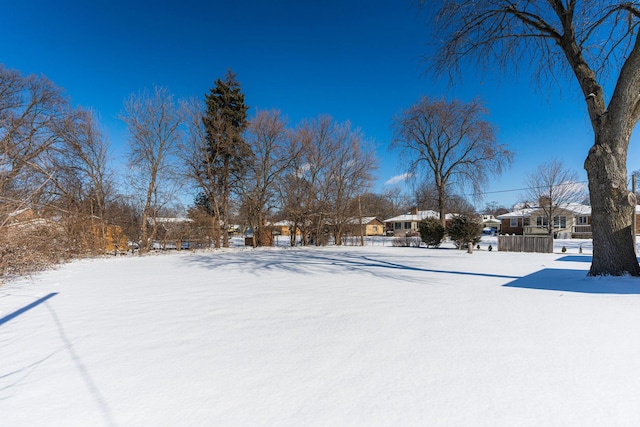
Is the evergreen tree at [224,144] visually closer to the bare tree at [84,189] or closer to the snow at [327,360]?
the bare tree at [84,189]

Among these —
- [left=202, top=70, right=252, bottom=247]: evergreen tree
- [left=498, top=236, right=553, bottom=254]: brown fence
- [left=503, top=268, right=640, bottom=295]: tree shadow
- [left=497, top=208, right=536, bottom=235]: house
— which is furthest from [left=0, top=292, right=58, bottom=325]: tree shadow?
[left=497, top=208, right=536, bottom=235]: house

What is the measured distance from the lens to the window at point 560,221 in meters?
33.4

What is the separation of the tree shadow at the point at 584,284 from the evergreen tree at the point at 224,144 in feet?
53.7

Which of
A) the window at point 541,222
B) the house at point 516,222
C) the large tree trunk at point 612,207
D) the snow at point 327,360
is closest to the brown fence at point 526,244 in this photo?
the large tree trunk at point 612,207

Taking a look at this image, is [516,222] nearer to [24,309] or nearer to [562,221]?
[562,221]

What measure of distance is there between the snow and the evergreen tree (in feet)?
50.3

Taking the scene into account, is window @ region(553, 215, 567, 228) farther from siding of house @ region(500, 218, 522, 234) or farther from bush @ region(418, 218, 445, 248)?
bush @ region(418, 218, 445, 248)

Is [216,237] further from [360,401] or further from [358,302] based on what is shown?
[360,401]

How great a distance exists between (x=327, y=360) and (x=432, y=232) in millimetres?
17064

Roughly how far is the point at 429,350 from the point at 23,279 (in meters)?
8.69

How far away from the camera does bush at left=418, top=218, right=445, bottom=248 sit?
1778cm

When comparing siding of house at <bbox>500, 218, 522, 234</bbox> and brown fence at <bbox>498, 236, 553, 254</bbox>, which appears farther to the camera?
siding of house at <bbox>500, 218, 522, 234</bbox>

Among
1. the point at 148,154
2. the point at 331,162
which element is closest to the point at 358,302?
the point at 148,154

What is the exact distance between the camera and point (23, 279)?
6578 mm
